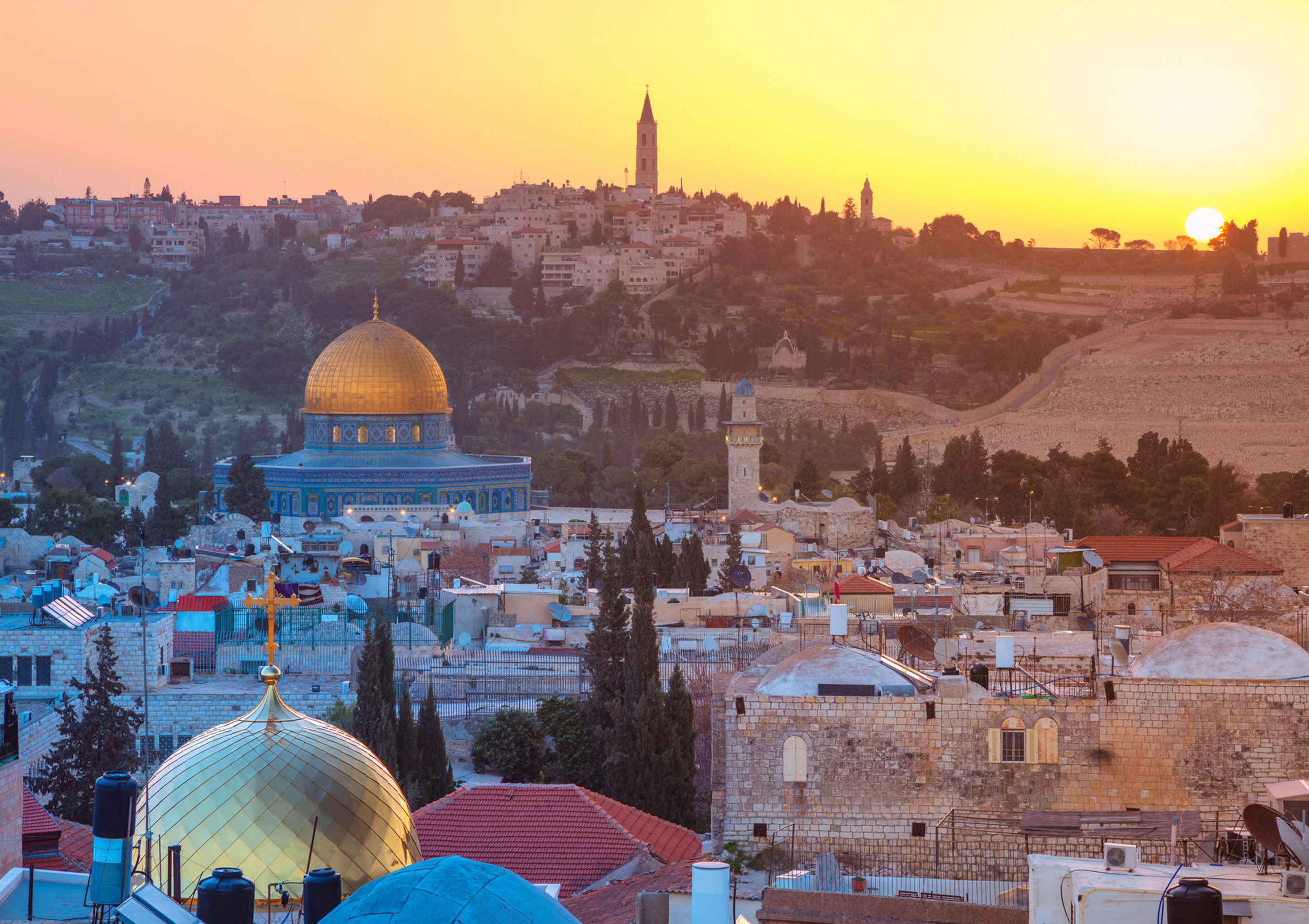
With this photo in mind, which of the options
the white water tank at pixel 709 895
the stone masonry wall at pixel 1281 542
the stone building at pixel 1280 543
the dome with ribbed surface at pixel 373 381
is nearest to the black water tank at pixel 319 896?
the white water tank at pixel 709 895

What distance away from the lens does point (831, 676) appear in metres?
10.7

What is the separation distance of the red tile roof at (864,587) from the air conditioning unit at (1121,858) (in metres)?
14.0

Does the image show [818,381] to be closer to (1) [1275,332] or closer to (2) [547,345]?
(2) [547,345]

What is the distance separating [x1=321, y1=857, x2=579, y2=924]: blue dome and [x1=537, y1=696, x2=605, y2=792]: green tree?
913cm

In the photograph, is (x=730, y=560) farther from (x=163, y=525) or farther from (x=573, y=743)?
(x=163, y=525)

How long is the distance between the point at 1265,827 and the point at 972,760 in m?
3.23

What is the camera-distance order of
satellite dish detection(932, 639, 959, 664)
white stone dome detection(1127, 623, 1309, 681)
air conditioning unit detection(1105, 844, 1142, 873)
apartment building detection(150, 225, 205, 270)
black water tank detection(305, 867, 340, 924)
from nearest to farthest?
black water tank detection(305, 867, 340, 924) → air conditioning unit detection(1105, 844, 1142, 873) → white stone dome detection(1127, 623, 1309, 681) → satellite dish detection(932, 639, 959, 664) → apartment building detection(150, 225, 205, 270)

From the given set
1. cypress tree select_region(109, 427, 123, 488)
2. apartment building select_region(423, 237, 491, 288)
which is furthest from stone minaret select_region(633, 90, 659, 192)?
cypress tree select_region(109, 427, 123, 488)

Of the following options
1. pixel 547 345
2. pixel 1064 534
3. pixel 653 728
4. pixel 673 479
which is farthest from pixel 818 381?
pixel 653 728

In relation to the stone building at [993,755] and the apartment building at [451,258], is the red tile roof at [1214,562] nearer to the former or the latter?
the stone building at [993,755]

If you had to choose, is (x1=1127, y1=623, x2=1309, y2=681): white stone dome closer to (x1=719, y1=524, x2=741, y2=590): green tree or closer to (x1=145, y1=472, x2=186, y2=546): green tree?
(x1=719, y1=524, x2=741, y2=590): green tree

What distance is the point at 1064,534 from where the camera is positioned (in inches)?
1040

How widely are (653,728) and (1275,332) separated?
53898 millimetres

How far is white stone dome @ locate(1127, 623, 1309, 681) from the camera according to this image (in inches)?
416
